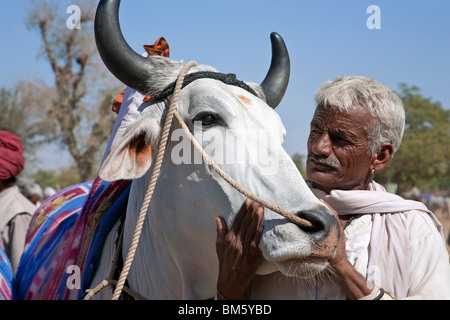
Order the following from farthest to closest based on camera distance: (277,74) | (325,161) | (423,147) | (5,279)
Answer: (423,147)
(5,279)
(277,74)
(325,161)

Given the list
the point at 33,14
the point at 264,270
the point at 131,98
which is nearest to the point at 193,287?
the point at 264,270

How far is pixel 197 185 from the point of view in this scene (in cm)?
225

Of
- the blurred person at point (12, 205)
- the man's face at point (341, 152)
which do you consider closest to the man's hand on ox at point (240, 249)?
the man's face at point (341, 152)

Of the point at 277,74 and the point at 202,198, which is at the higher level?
the point at 277,74

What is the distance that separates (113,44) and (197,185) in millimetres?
779

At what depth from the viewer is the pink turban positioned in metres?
4.91

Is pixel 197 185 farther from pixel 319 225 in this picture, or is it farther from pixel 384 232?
pixel 384 232

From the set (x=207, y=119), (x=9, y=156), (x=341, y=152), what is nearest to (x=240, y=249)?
(x=207, y=119)

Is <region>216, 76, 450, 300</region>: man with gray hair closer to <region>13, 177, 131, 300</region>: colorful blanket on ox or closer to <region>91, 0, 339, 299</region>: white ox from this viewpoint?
<region>91, 0, 339, 299</region>: white ox

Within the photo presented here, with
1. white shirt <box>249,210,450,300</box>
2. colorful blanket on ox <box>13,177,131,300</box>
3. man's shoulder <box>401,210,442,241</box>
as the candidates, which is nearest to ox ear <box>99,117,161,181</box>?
colorful blanket on ox <box>13,177,131,300</box>

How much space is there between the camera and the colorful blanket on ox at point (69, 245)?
284 centimetres
